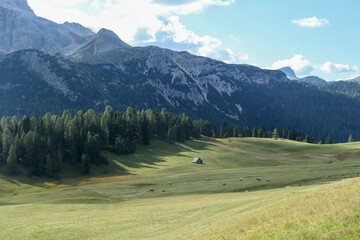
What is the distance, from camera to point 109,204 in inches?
2489

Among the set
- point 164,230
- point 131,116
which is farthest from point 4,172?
point 164,230

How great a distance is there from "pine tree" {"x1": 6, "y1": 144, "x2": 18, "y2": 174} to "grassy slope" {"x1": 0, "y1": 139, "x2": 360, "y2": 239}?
19.4 ft

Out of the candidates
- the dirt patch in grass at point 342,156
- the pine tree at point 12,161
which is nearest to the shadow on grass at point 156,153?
the pine tree at point 12,161

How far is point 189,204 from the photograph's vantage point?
4888 cm

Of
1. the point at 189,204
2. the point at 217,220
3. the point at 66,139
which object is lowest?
the point at 189,204

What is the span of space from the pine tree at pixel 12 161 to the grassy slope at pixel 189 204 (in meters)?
5.90

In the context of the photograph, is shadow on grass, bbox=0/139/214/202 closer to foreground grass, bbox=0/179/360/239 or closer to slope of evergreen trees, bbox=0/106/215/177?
slope of evergreen trees, bbox=0/106/215/177

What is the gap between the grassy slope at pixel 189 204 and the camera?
22750 millimetres

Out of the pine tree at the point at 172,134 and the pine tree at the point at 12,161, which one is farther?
the pine tree at the point at 172,134

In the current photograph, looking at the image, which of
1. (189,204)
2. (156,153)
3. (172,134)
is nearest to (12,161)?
(156,153)

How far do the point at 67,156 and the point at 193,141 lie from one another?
8042 centimetres

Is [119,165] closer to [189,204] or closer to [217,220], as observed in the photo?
[189,204]

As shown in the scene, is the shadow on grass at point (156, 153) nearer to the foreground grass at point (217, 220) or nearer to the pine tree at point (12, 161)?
the pine tree at point (12, 161)

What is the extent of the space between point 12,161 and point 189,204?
277 feet
